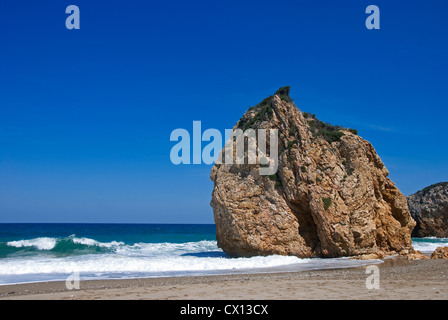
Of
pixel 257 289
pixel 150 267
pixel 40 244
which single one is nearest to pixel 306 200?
pixel 150 267

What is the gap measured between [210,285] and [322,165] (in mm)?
11499

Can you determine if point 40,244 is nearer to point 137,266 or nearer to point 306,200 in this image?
point 137,266

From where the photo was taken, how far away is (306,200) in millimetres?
19797

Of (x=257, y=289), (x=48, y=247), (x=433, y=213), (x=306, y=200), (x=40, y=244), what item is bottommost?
(x=48, y=247)

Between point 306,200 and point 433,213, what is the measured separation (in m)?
41.4

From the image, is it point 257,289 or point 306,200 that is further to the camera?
point 306,200

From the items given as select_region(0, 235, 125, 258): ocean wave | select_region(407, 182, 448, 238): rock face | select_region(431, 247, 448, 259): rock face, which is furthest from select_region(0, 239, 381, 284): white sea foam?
select_region(407, 182, 448, 238): rock face

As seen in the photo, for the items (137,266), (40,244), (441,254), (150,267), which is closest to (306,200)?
(441,254)

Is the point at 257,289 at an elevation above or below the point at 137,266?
above

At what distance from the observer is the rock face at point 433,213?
51.0 m

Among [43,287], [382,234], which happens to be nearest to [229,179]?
[382,234]

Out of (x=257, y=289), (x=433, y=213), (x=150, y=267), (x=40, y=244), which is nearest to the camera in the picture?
(x=257, y=289)

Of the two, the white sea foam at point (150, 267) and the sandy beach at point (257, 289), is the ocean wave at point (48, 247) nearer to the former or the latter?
the white sea foam at point (150, 267)

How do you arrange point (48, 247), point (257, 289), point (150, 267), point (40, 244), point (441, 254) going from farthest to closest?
point (40, 244), point (48, 247), point (441, 254), point (150, 267), point (257, 289)
